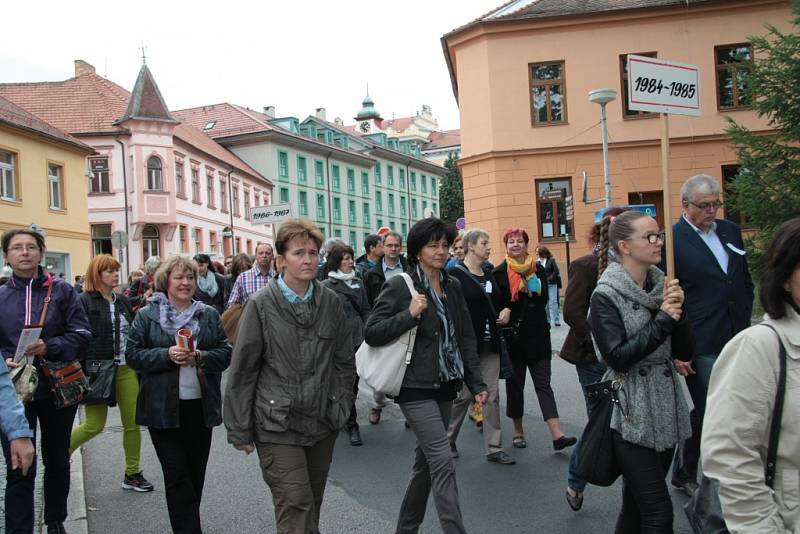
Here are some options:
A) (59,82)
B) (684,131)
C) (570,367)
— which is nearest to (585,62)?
(684,131)

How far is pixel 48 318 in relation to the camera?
16.6 ft

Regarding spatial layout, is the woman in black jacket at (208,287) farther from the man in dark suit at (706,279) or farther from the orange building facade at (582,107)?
the orange building facade at (582,107)

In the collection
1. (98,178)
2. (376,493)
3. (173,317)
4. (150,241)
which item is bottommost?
(376,493)

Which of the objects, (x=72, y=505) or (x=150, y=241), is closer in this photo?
(x=72, y=505)

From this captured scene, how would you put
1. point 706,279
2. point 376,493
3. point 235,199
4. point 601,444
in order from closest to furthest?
point 601,444, point 706,279, point 376,493, point 235,199

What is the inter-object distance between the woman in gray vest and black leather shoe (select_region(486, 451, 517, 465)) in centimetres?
284

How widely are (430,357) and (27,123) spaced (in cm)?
3121

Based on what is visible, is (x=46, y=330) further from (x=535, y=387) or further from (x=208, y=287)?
(x=208, y=287)

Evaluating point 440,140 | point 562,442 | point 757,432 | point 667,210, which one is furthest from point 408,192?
point 757,432

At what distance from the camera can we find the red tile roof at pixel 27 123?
30048 millimetres

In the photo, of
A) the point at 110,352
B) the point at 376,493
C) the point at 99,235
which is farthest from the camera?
the point at 99,235

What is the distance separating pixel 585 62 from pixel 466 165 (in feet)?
16.9

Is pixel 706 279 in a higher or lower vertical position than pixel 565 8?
lower

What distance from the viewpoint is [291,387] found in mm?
4129
